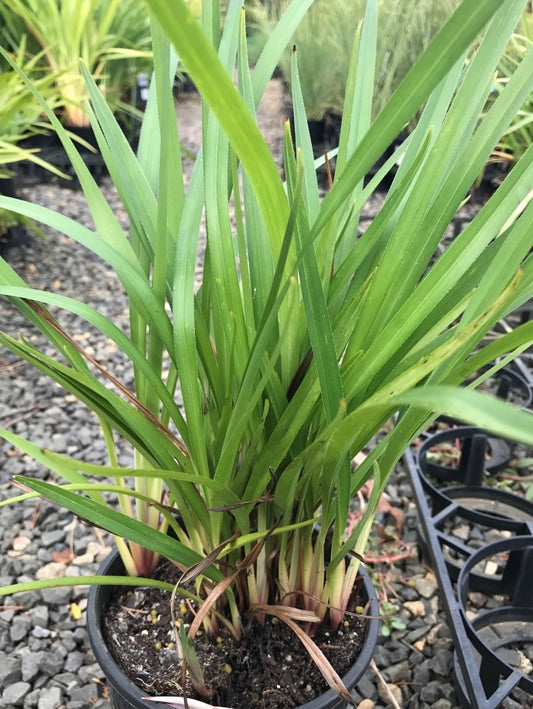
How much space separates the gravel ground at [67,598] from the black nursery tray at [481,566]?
0.18 ft

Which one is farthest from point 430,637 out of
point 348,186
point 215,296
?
point 348,186

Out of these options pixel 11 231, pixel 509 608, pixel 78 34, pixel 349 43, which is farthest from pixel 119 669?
pixel 349 43

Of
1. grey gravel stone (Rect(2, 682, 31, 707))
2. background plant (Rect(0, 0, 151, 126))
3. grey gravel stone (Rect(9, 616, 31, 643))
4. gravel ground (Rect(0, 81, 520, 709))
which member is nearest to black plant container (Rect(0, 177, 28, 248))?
background plant (Rect(0, 0, 151, 126))

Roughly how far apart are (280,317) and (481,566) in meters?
0.70

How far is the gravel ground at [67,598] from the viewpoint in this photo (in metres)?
0.83

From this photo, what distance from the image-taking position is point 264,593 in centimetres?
63

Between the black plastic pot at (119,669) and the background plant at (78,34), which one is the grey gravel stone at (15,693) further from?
the background plant at (78,34)

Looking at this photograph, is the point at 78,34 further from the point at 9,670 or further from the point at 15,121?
the point at 9,670

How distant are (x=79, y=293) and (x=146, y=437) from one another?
1.40 metres

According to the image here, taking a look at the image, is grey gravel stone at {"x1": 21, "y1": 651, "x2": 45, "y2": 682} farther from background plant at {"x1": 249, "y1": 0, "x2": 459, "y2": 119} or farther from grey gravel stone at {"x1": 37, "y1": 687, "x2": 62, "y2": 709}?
background plant at {"x1": 249, "y1": 0, "x2": 459, "y2": 119}

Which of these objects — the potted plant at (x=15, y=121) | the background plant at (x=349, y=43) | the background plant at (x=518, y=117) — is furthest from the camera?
the background plant at (x=349, y=43)

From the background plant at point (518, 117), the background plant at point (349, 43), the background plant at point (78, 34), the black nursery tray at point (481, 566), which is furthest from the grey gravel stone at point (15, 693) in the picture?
the background plant at point (349, 43)

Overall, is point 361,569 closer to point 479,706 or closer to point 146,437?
point 479,706

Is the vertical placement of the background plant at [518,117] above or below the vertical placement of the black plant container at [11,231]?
above
